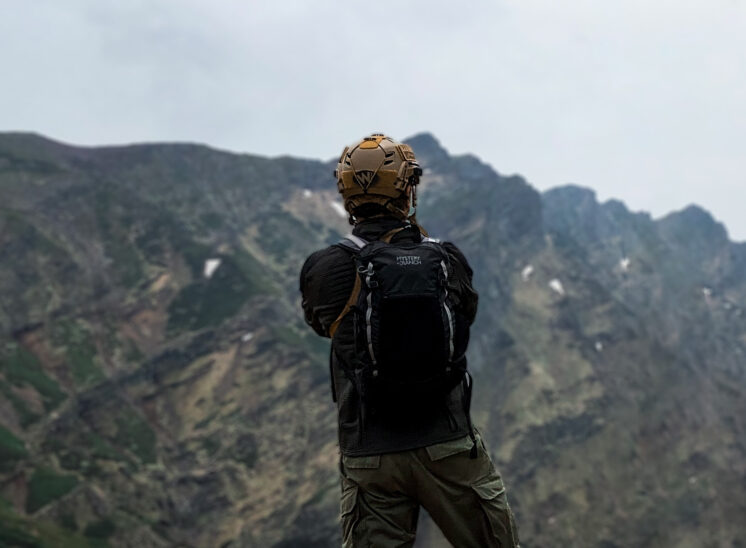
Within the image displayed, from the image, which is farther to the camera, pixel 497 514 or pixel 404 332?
pixel 497 514

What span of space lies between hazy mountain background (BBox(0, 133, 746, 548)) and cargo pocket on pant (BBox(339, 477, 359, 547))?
80724 millimetres

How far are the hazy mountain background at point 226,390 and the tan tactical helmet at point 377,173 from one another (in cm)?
8118

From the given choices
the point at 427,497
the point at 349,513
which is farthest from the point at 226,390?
the point at 427,497

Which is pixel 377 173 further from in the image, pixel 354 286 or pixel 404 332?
pixel 404 332

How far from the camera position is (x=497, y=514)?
5785mm

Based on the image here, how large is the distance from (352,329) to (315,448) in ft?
406

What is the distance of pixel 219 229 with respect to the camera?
558 feet

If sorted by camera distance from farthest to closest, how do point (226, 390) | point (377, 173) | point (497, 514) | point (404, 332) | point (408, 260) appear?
point (226, 390) < point (377, 173) < point (497, 514) < point (408, 260) < point (404, 332)

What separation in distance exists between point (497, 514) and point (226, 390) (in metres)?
132

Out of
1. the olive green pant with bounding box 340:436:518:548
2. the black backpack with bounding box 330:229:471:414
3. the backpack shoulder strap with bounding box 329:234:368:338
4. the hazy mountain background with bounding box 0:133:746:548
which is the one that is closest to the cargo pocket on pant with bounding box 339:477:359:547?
the olive green pant with bounding box 340:436:518:548

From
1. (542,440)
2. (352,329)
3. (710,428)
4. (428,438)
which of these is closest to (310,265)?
(352,329)

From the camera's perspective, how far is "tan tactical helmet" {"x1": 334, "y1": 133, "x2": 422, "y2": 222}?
6.25 meters

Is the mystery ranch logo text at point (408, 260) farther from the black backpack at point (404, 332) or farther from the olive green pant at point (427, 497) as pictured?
the olive green pant at point (427, 497)

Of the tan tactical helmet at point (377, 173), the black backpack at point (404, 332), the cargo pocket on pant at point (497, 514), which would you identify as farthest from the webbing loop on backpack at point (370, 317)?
the cargo pocket on pant at point (497, 514)
